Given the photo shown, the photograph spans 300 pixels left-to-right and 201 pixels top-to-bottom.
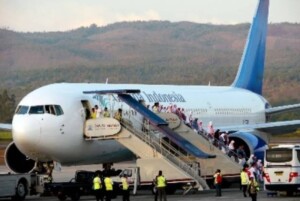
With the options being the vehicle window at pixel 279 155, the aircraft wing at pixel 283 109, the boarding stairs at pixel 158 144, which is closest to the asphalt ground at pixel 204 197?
the boarding stairs at pixel 158 144

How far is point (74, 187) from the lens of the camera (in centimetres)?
3466

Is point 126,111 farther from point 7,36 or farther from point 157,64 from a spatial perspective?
point 7,36

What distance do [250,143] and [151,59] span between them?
8856 cm

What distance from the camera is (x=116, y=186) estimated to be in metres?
35.8

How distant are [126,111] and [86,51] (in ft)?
332

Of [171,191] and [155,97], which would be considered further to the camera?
[155,97]

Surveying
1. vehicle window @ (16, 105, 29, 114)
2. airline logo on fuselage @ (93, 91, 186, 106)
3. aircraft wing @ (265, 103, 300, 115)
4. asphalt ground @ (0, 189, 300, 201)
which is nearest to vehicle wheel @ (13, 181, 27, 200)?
asphalt ground @ (0, 189, 300, 201)

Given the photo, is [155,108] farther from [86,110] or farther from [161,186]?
[161,186]

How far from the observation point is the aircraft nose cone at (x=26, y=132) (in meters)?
35.4

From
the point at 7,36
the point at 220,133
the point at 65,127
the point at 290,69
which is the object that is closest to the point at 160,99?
the point at 220,133

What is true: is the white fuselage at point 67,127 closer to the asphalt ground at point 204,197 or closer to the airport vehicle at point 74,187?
the airport vehicle at point 74,187

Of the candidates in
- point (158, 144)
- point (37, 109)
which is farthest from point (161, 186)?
point (37, 109)

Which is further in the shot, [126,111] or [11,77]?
[11,77]

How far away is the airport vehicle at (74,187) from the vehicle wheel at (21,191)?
78cm
